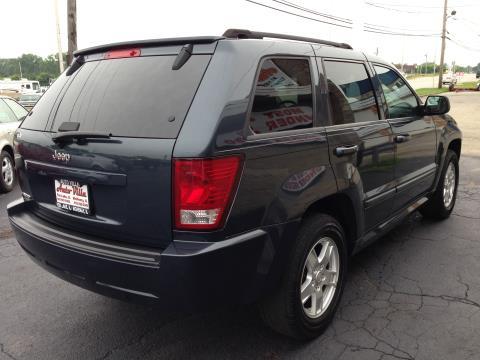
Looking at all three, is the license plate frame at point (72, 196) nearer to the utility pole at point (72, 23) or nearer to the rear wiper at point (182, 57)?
the rear wiper at point (182, 57)

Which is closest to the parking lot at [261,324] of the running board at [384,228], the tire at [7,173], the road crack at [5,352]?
the road crack at [5,352]

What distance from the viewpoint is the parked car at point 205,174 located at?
7.18 feet

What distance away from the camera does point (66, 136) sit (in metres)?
2.49

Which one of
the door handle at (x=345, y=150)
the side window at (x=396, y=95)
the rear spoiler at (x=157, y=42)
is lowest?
the door handle at (x=345, y=150)

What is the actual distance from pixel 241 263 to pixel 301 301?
0.63 m

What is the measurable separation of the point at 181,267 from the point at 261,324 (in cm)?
117

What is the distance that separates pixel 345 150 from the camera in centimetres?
293

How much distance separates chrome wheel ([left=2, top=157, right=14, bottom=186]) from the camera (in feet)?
23.8

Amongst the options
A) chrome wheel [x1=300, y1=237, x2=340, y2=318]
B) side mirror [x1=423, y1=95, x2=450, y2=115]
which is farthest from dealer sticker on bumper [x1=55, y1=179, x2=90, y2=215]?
side mirror [x1=423, y1=95, x2=450, y2=115]

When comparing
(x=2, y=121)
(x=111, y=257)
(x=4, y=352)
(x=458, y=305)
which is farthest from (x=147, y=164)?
(x=2, y=121)

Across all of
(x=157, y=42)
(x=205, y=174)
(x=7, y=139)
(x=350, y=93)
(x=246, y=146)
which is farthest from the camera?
(x=7, y=139)

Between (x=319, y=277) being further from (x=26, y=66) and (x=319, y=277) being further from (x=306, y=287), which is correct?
(x=26, y=66)

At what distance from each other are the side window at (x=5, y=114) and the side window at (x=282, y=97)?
21.7 feet

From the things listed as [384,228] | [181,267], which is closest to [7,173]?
[384,228]
